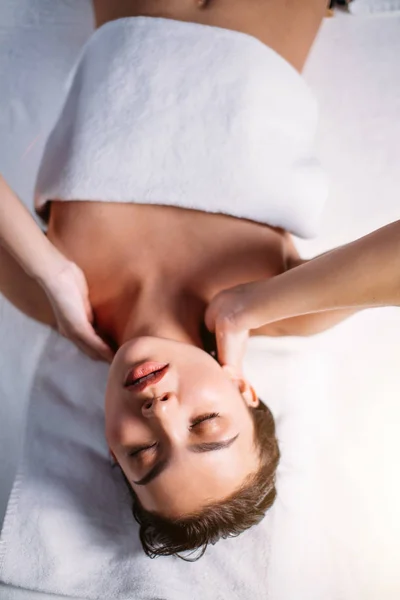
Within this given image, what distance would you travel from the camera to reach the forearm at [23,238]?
1.03m

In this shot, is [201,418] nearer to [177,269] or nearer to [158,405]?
[158,405]

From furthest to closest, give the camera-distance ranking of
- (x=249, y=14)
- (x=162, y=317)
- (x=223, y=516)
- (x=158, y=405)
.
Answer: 1. (x=249, y=14)
2. (x=162, y=317)
3. (x=223, y=516)
4. (x=158, y=405)

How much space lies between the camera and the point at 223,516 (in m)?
0.97

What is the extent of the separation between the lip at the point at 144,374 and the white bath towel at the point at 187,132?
36 cm

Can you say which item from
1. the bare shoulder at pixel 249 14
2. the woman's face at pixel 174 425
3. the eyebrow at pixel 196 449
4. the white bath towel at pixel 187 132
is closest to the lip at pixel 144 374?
the woman's face at pixel 174 425

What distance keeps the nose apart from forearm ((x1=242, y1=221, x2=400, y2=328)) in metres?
0.25

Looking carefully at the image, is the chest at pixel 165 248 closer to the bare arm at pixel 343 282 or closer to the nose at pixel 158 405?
the bare arm at pixel 343 282

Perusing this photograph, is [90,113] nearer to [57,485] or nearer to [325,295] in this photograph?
[325,295]

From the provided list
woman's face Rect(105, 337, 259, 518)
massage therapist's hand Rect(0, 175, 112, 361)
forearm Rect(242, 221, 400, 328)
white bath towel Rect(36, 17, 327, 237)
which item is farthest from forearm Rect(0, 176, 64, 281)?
forearm Rect(242, 221, 400, 328)

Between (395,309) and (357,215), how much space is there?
0.25m

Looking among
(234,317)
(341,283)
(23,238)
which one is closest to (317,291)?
(341,283)

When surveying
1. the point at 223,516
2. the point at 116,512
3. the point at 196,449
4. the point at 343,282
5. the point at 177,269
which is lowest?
the point at 116,512

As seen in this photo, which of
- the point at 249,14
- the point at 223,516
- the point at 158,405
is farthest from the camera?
the point at 249,14

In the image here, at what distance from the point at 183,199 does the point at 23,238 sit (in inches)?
12.6
